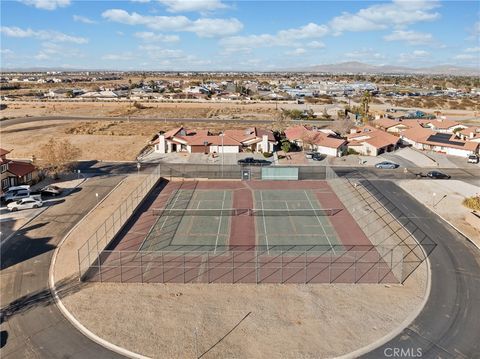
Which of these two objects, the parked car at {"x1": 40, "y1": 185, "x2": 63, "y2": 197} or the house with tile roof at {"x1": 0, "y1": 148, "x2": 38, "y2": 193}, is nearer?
the parked car at {"x1": 40, "y1": 185, "x2": 63, "y2": 197}

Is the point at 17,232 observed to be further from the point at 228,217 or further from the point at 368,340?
the point at 368,340

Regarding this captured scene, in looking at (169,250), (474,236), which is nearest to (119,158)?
(169,250)

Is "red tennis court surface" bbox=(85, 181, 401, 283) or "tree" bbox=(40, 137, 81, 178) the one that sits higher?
"tree" bbox=(40, 137, 81, 178)

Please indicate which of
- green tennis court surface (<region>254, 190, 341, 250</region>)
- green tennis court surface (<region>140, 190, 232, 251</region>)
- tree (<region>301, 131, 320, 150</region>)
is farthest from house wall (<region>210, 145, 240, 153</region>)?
green tennis court surface (<region>140, 190, 232, 251</region>)

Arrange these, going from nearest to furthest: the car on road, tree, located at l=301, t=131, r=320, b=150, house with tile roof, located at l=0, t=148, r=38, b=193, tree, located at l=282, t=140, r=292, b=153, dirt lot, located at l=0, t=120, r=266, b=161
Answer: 1. house with tile roof, located at l=0, t=148, r=38, b=193
2. the car on road
3. tree, located at l=282, t=140, r=292, b=153
4. dirt lot, located at l=0, t=120, r=266, b=161
5. tree, located at l=301, t=131, r=320, b=150

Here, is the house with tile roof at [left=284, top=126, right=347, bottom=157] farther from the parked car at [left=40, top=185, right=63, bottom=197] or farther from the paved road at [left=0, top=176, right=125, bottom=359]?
the paved road at [left=0, top=176, right=125, bottom=359]
